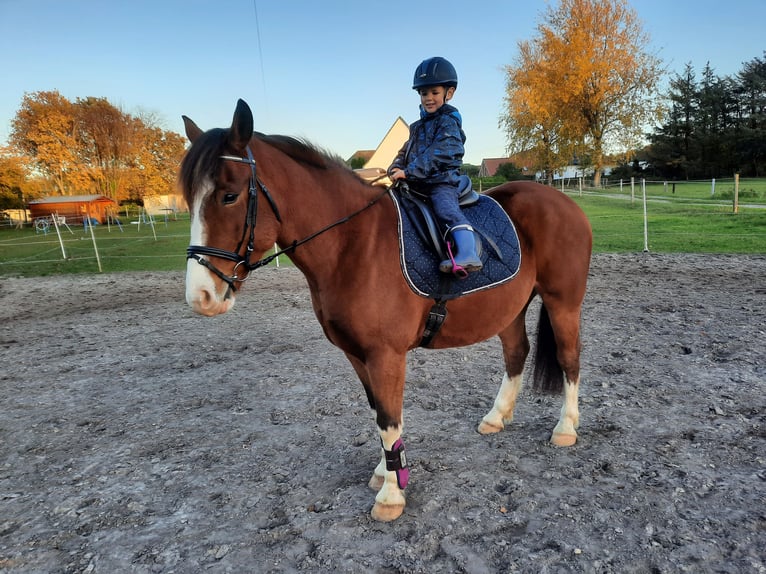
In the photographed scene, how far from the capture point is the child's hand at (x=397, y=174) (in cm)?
270

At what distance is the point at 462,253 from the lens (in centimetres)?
254

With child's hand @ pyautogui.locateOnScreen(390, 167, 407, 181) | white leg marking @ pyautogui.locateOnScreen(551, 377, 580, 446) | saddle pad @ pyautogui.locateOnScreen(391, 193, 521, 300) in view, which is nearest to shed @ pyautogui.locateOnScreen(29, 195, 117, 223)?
child's hand @ pyautogui.locateOnScreen(390, 167, 407, 181)

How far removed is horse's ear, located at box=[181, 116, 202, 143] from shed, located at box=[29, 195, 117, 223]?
4972 centimetres

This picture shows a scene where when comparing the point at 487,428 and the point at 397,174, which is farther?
the point at 487,428

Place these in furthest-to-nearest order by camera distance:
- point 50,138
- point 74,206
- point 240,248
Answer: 1. point 74,206
2. point 50,138
3. point 240,248

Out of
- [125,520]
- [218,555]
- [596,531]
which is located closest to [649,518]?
[596,531]

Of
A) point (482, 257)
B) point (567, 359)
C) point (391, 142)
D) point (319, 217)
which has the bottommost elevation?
point (567, 359)

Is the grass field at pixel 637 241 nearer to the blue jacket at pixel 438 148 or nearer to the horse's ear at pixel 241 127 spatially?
Answer: the blue jacket at pixel 438 148

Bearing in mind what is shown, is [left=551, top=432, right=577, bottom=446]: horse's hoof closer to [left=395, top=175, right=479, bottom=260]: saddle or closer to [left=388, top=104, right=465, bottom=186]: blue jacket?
[left=395, top=175, right=479, bottom=260]: saddle

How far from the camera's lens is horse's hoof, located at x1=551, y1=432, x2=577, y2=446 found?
3.23m

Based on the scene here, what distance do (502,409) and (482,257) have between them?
4.73 feet

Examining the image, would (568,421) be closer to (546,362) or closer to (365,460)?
(546,362)

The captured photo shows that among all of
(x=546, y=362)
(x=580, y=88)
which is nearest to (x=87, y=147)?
(x=580, y=88)

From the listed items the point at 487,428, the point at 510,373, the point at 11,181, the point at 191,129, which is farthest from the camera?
the point at 11,181
